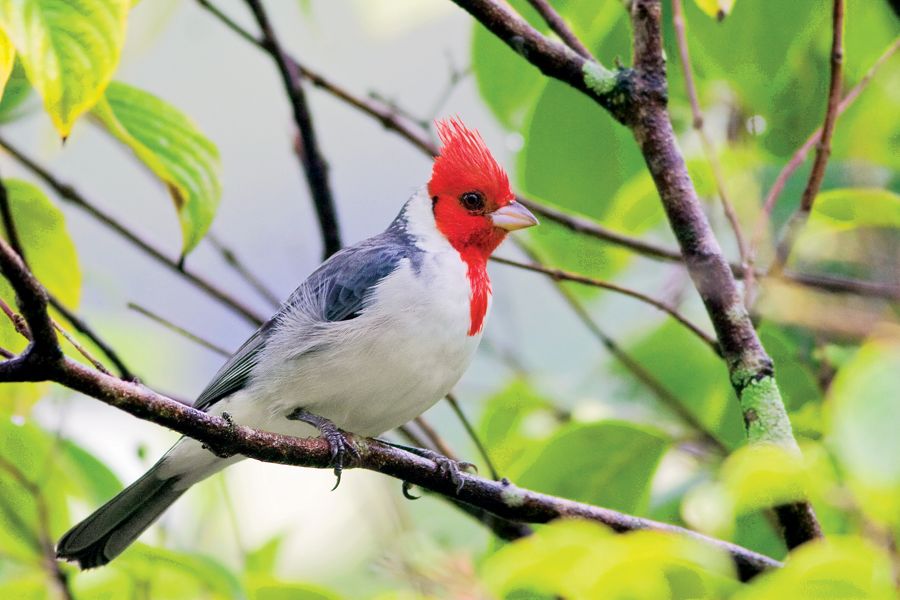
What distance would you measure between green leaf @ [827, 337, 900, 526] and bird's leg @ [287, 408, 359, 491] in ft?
5.47

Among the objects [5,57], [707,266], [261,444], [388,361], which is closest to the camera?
[5,57]

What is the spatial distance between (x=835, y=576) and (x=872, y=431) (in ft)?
0.58

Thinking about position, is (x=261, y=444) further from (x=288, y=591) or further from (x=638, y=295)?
(x=638, y=295)

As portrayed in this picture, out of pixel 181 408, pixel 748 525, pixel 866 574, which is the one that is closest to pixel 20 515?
pixel 181 408

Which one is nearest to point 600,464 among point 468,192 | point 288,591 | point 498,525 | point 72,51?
point 498,525

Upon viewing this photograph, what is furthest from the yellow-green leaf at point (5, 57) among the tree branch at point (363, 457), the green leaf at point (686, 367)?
the green leaf at point (686, 367)

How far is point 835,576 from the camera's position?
101cm

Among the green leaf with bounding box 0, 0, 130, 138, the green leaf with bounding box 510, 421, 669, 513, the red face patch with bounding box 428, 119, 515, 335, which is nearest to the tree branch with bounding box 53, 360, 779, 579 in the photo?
the green leaf with bounding box 510, 421, 669, 513

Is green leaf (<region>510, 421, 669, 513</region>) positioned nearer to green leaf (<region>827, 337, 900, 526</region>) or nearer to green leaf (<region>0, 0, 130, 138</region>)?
green leaf (<region>0, 0, 130, 138</region>)

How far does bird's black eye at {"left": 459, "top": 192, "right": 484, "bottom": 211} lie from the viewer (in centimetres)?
340

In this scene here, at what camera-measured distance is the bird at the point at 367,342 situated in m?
2.88

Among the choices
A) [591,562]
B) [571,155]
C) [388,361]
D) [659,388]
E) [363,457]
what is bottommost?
[591,562]

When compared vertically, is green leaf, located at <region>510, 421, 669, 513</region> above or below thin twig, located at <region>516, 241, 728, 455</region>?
below

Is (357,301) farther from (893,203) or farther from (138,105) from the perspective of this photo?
(893,203)
